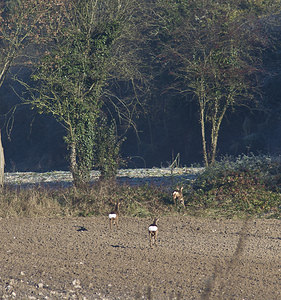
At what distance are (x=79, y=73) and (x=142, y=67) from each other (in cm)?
774

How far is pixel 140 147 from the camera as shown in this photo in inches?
1452

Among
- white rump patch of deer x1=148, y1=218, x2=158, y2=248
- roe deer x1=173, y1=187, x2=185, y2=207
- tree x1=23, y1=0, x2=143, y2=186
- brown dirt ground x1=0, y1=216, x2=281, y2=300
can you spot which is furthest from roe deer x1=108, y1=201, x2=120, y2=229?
tree x1=23, y1=0, x2=143, y2=186

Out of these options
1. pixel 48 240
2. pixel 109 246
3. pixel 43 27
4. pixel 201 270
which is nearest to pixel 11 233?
pixel 48 240

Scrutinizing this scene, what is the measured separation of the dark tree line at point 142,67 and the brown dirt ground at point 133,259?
414cm

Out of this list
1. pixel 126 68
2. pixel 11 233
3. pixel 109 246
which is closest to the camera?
pixel 109 246

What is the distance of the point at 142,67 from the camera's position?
2259 centimetres

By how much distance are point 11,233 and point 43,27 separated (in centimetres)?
690

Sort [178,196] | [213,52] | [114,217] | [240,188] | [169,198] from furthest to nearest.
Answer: [213,52], [240,188], [169,198], [178,196], [114,217]

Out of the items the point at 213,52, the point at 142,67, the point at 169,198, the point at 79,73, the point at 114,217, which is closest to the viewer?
the point at 114,217

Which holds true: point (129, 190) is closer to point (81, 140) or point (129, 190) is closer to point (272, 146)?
point (81, 140)

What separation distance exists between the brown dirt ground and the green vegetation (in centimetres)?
52

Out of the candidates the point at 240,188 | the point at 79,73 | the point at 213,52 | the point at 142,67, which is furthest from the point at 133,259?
the point at 142,67

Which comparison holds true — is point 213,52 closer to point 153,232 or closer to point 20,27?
point 20,27

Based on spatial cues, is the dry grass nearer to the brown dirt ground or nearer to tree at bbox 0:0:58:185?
the brown dirt ground
